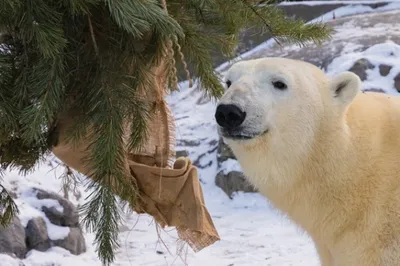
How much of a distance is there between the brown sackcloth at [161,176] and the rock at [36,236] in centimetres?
275

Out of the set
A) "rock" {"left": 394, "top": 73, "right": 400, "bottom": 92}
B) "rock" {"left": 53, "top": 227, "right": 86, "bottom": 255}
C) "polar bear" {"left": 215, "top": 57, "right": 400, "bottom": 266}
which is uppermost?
"polar bear" {"left": 215, "top": 57, "right": 400, "bottom": 266}

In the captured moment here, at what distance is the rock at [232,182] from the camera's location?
6.85 meters

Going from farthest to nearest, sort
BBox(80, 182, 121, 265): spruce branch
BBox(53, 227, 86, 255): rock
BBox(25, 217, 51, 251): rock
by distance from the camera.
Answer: BBox(53, 227, 86, 255): rock → BBox(25, 217, 51, 251): rock → BBox(80, 182, 121, 265): spruce branch

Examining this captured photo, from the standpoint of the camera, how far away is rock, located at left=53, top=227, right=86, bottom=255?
4.77m

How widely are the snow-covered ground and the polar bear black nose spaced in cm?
143

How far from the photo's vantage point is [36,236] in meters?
4.62

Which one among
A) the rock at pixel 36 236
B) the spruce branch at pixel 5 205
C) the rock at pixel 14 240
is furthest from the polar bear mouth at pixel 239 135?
the rock at pixel 36 236

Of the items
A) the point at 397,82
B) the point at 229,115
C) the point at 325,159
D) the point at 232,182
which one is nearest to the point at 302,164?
the point at 325,159

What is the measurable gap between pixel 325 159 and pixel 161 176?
0.61 m

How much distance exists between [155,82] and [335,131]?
2.21 feet

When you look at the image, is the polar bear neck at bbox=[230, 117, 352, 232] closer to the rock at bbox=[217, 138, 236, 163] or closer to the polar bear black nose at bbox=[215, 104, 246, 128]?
the polar bear black nose at bbox=[215, 104, 246, 128]

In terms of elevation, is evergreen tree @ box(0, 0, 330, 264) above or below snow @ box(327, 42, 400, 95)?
above

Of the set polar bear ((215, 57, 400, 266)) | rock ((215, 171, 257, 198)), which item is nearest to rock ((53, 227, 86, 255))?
rock ((215, 171, 257, 198))

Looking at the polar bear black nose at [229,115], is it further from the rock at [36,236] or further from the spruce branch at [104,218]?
the rock at [36,236]
